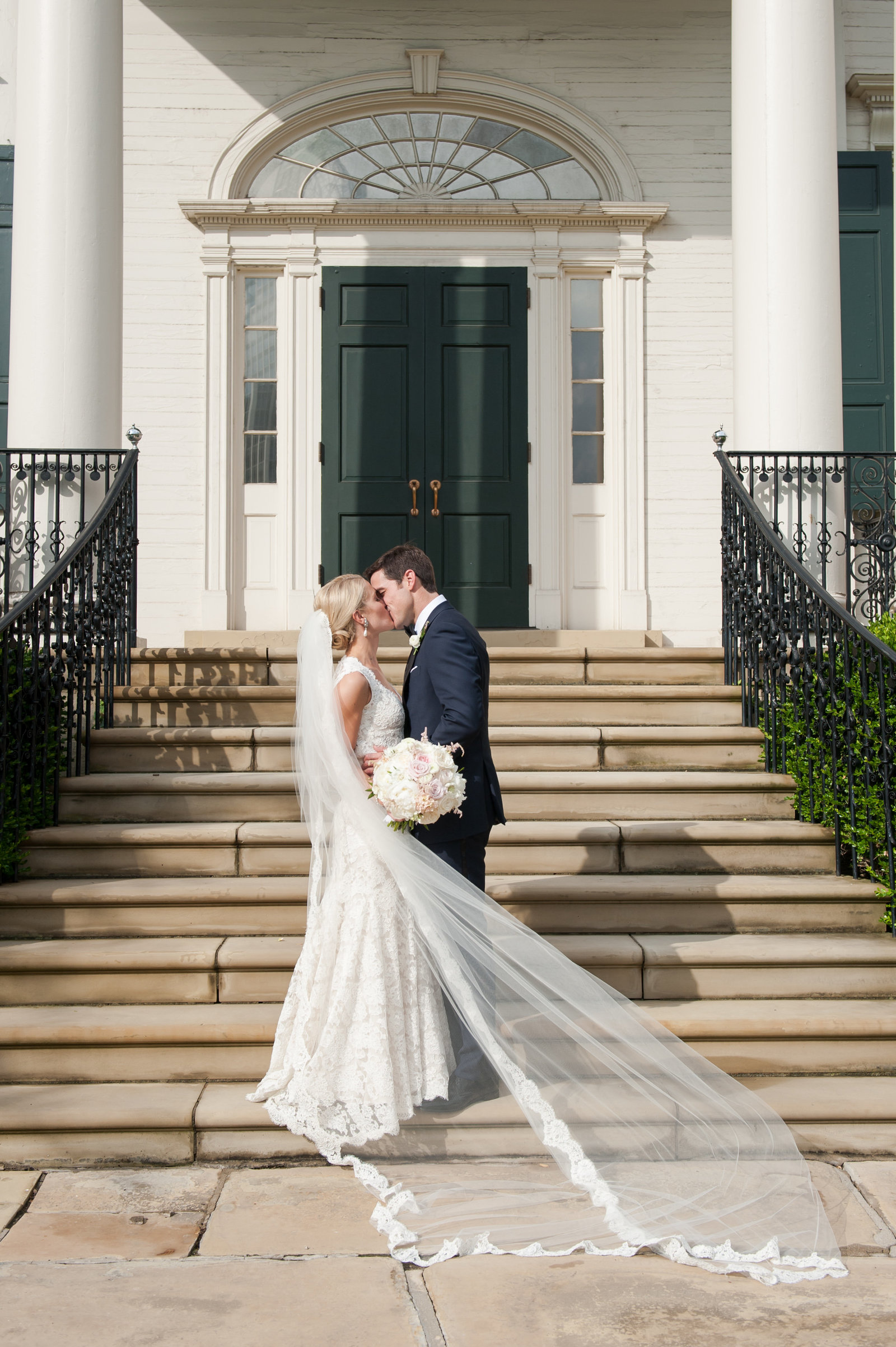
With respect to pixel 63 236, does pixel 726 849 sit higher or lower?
lower

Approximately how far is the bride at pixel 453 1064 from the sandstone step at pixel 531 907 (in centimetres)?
93

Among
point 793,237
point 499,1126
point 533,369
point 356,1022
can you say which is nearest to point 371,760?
point 356,1022

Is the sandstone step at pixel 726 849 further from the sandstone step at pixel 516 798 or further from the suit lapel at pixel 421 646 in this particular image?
the suit lapel at pixel 421 646

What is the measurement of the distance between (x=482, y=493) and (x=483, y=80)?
10.2ft

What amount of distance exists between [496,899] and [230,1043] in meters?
1.24

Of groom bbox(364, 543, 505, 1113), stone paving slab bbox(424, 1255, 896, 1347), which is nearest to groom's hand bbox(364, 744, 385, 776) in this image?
groom bbox(364, 543, 505, 1113)

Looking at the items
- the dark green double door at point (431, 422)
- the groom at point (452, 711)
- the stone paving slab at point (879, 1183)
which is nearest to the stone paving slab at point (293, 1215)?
the groom at point (452, 711)

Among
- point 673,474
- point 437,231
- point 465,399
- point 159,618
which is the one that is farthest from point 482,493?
point 159,618

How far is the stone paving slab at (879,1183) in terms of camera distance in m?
3.24

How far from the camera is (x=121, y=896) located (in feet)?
15.4

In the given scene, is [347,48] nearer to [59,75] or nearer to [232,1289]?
[59,75]

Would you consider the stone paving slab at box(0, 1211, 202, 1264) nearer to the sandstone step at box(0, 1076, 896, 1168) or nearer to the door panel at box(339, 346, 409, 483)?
the sandstone step at box(0, 1076, 896, 1168)

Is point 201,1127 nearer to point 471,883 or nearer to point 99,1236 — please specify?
point 99,1236

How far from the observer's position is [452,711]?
3.86 meters
